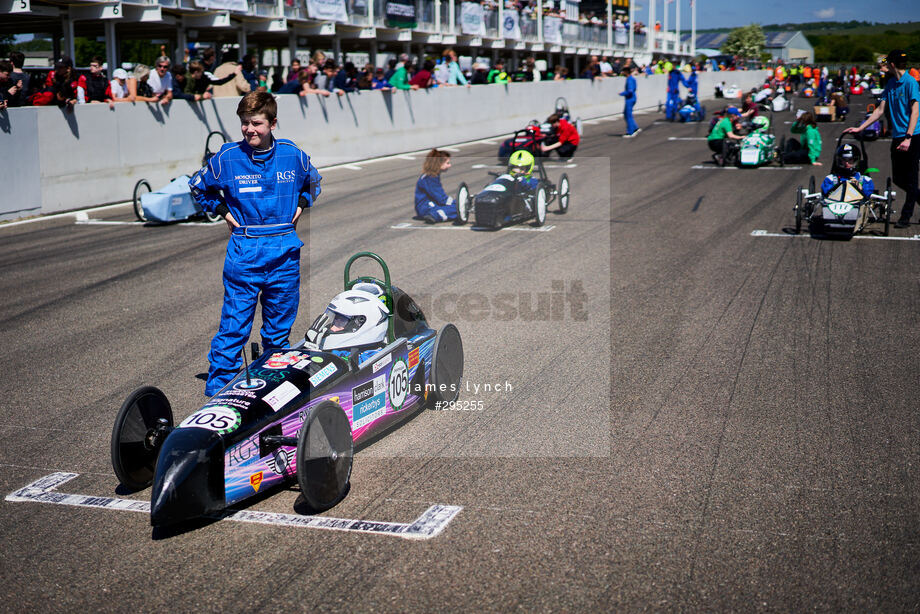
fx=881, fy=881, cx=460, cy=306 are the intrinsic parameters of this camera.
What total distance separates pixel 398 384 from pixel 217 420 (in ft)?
4.71

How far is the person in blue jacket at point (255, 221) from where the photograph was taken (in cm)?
557

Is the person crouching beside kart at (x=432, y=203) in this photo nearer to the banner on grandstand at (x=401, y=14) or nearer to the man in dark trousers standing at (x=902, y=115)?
the man in dark trousers standing at (x=902, y=115)

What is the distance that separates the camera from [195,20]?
21.0 metres

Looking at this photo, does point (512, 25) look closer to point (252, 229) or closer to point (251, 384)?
point (252, 229)

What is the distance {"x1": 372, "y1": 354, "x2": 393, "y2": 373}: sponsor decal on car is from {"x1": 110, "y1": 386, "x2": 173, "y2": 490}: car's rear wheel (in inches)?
47.2

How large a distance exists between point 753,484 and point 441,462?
A: 175 centimetres

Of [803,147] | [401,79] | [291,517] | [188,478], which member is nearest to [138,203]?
[291,517]

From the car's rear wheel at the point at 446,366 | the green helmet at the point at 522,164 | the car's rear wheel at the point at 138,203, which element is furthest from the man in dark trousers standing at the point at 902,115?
the car's rear wheel at the point at 138,203

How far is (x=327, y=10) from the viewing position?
2459 cm

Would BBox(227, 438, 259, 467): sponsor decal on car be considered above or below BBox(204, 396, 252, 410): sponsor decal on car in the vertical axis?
below

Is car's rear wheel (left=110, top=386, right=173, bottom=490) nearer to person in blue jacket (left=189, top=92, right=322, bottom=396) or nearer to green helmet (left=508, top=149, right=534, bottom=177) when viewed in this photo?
person in blue jacket (left=189, top=92, right=322, bottom=396)

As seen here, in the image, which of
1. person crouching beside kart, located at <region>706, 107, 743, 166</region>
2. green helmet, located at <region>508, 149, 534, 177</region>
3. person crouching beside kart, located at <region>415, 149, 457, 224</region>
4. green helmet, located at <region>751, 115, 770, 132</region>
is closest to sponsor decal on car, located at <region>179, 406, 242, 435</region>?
person crouching beside kart, located at <region>415, 149, 457, 224</region>

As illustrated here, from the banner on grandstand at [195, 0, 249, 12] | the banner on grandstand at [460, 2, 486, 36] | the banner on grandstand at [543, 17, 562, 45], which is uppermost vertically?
the banner on grandstand at [543, 17, 562, 45]

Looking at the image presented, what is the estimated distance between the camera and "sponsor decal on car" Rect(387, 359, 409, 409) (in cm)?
545
